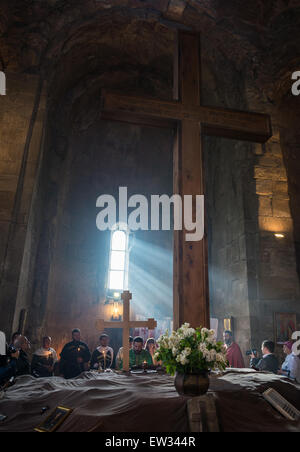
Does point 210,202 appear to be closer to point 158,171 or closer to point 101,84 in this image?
point 158,171

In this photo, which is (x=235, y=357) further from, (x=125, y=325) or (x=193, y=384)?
(x=193, y=384)

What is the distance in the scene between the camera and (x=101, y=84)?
12.5 meters

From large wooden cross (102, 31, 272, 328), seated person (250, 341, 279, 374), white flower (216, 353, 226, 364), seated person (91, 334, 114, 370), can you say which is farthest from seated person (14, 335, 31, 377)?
white flower (216, 353, 226, 364)

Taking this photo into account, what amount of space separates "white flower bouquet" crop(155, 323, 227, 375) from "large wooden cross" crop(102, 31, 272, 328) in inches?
27.7

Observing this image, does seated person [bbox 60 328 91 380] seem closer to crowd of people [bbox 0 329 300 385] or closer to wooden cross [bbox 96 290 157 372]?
crowd of people [bbox 0 329 300 385]

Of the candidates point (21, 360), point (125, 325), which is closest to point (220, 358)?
point (125, 325)

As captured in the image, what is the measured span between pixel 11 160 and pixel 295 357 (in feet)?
22.3

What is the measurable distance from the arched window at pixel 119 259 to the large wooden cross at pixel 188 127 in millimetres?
8792

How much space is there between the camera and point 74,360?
20.3 feet

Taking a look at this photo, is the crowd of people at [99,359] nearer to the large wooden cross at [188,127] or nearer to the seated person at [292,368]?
the seated person at [292,368]

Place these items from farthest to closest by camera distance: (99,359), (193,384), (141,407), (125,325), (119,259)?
1. (119,259)
2. (99,359)
3. (125,325)
4. (193,384)
5. (141,407)

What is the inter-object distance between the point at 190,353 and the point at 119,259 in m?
10.4

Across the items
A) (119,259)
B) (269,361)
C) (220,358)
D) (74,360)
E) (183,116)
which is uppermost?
(183,116)

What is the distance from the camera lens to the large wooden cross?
375 centimetres
